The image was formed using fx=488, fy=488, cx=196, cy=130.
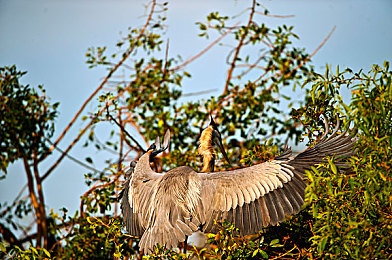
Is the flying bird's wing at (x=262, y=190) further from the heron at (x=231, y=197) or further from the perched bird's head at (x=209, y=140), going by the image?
the perched bird's head at (x=209, y=140)

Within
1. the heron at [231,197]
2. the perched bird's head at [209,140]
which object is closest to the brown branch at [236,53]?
the perched bird's head at [209,140]

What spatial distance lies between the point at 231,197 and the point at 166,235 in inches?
18.3

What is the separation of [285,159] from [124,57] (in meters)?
2.84

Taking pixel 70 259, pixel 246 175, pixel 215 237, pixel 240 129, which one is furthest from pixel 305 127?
pixel 70 259

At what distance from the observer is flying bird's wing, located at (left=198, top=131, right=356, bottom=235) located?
2.87 metres

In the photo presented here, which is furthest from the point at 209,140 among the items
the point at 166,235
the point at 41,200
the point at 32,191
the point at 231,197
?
the point at 32,191

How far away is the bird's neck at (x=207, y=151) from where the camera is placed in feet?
12.4

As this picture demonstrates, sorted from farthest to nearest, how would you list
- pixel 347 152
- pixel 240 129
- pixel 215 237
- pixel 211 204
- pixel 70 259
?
pixel 240 129 < pixel 70 259 < pixel 211 204 < pixel 347 152 < pixel 215 237

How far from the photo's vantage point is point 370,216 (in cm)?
203

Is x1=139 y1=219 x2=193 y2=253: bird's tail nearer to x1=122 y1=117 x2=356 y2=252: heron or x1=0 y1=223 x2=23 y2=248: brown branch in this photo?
x1=122 y1=117 x2=356 y2=252: heron

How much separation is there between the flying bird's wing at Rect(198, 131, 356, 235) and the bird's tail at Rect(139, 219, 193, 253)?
0.14 meters

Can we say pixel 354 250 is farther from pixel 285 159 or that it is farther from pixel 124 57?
pixel 124 57

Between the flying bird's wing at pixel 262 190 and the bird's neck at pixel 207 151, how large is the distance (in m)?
0.61

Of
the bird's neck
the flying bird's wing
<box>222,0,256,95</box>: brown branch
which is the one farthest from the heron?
<box>222,0,256,95</box>: brown branch
